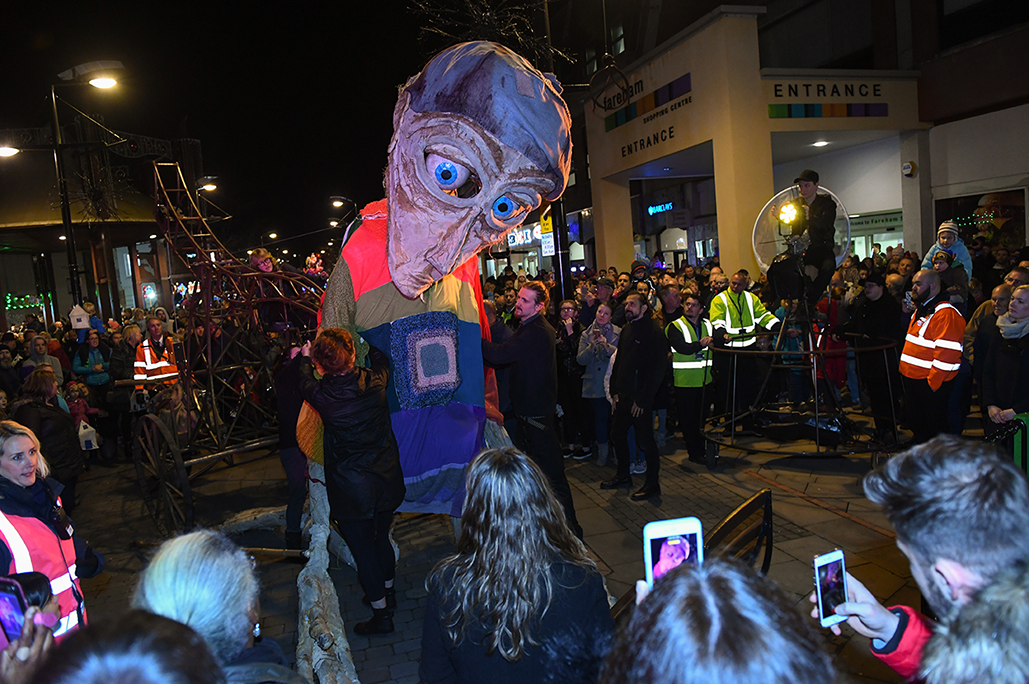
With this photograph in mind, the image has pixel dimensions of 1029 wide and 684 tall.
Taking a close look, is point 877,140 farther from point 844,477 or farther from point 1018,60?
point 844,477

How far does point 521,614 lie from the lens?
1958 millimetres

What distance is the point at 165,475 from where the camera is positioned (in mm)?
6195

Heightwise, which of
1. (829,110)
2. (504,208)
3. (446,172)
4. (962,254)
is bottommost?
(962,254)

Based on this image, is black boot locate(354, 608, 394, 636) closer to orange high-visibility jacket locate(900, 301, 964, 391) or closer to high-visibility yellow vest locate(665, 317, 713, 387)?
high-visibility yellow vest locate(665, 317, 713, 387)

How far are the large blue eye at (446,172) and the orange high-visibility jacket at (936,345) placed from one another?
476 cm

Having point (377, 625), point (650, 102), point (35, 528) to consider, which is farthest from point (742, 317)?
point (650, 102)

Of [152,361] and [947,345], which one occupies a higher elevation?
[152,361]

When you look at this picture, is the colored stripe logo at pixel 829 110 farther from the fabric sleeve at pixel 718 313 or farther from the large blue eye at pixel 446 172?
the large blue eye at pixel 446 172

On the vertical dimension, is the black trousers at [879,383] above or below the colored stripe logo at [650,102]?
below

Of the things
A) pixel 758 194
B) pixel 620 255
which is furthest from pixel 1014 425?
pixel 620 255

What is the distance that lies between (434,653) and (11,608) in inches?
47.1

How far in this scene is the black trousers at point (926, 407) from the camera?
617 cm

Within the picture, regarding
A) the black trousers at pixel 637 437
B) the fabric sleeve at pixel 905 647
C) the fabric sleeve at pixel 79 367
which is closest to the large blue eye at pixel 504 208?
the fabric sleeve at pixel 905 647

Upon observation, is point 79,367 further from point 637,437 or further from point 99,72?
point 637,437
